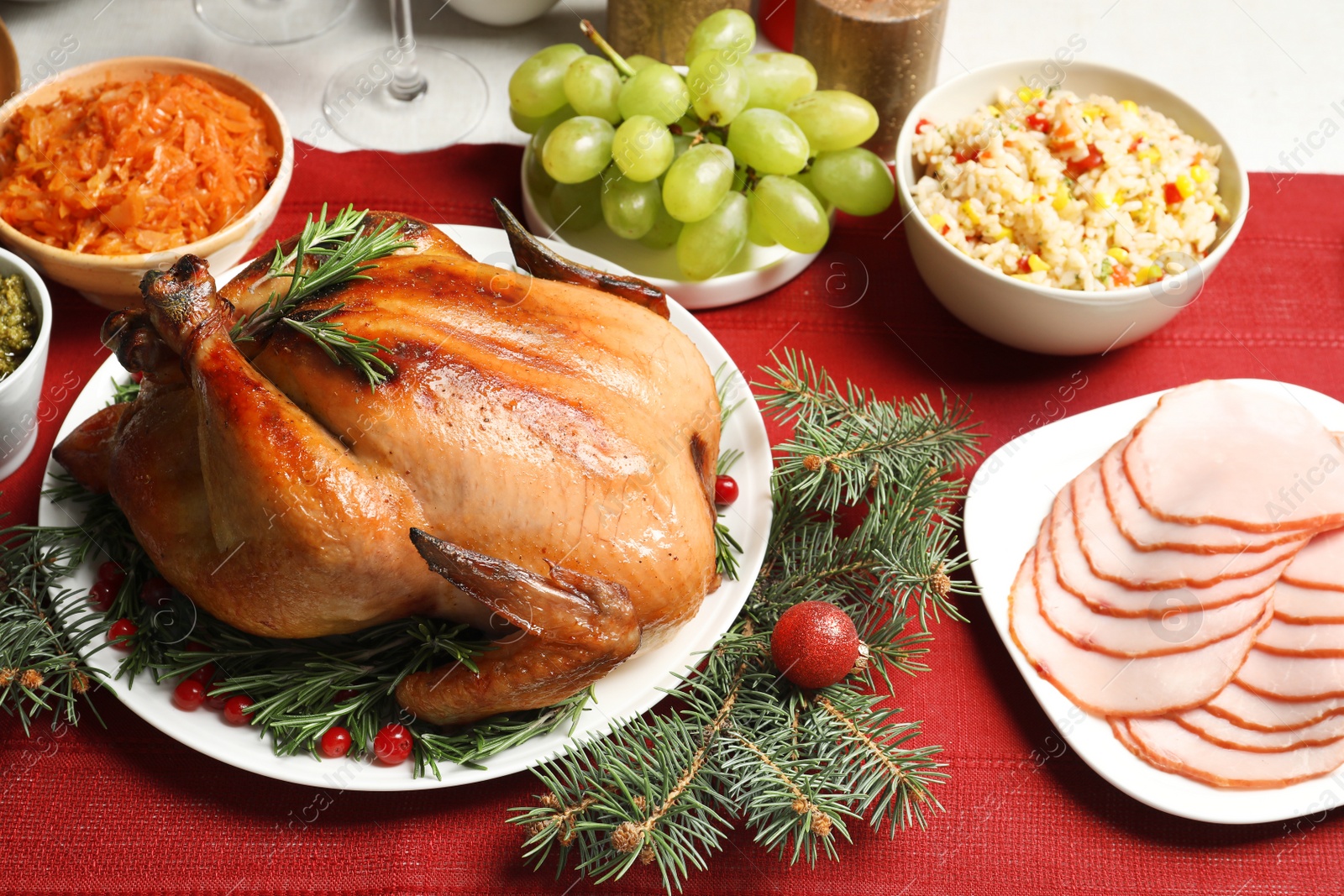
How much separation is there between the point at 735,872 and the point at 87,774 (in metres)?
0.97

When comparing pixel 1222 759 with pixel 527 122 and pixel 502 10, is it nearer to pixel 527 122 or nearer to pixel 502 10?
pixel 527 122

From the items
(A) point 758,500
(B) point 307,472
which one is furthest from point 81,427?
(A) point 758,500

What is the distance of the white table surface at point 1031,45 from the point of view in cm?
271

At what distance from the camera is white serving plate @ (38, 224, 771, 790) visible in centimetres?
157

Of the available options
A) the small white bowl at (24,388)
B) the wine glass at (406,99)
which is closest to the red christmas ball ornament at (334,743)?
the small white bowl at (24,388)

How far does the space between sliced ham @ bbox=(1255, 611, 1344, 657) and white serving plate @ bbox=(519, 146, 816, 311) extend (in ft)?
3.49

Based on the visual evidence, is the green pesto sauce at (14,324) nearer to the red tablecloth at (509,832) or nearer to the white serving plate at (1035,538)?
the red tablecloth at (509,832)

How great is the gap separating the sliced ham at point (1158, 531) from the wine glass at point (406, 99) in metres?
1.61

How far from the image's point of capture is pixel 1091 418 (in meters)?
2.02

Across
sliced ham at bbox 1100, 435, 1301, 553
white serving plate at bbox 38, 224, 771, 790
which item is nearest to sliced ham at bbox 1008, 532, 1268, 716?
sliced ham at bbox 1100, 435, 1301, 553

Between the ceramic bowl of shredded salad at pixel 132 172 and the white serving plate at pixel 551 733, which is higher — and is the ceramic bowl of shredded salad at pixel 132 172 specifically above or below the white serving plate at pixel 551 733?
above

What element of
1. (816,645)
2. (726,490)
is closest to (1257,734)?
(816,645)

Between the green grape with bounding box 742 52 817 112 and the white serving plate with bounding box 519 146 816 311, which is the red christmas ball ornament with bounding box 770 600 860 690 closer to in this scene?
the white serving plate with bounding box 519 146 816 311

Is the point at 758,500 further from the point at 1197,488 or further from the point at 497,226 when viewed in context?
the point at 497,226
